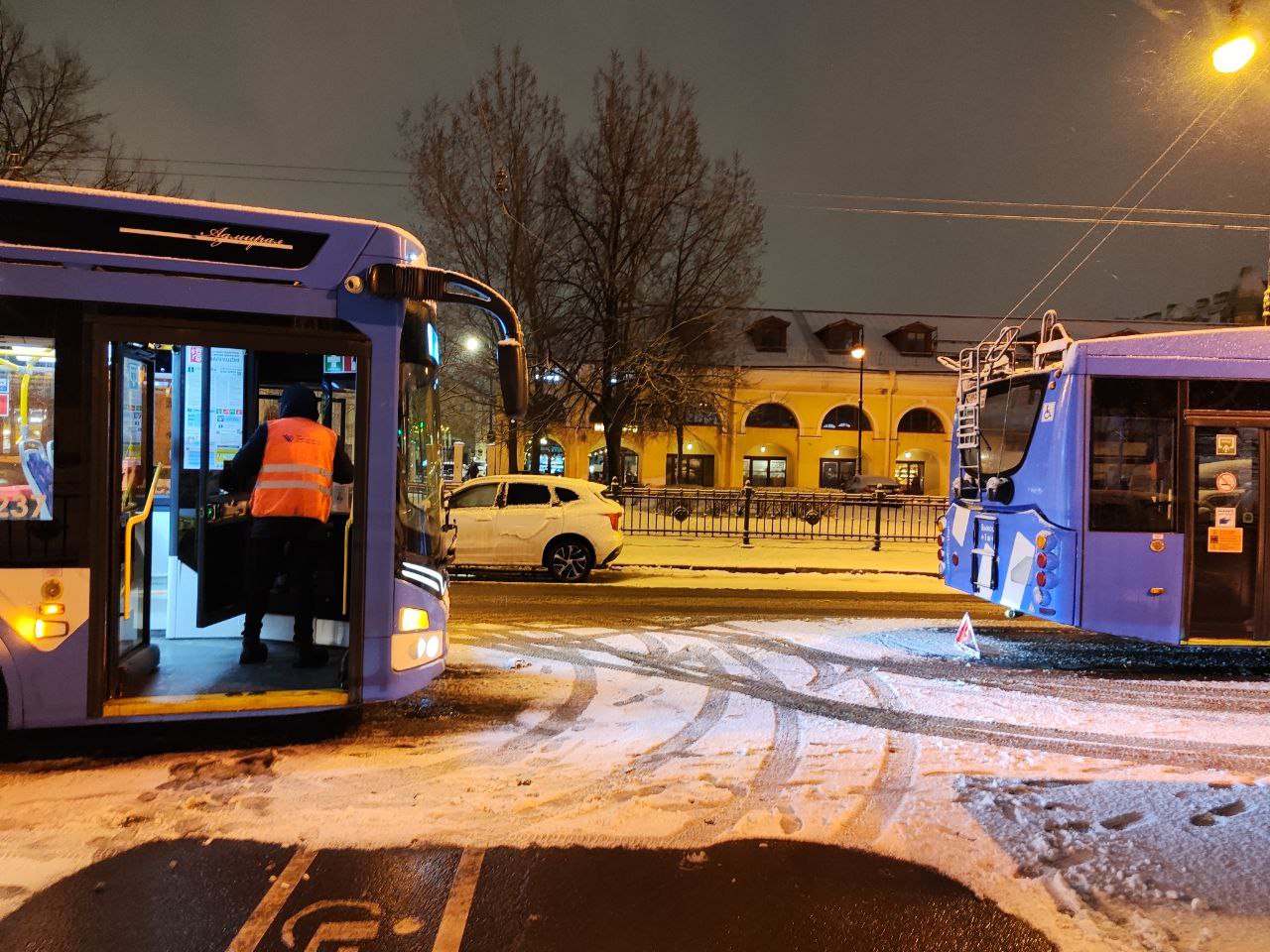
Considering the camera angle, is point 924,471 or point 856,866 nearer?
point 856,866

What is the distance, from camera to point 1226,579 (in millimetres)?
7172

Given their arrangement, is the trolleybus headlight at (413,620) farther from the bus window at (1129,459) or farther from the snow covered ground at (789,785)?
the bus window at (1129,459)

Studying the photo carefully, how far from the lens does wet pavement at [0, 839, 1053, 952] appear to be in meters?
3.13

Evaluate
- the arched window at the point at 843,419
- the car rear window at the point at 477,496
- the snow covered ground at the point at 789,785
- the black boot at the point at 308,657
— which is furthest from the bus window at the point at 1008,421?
the arched window at the point at 843,419

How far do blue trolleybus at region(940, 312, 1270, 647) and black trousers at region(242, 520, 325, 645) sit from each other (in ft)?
20.0

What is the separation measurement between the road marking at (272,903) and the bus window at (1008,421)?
22.8 feet

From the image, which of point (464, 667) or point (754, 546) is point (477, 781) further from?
point (754, 546)

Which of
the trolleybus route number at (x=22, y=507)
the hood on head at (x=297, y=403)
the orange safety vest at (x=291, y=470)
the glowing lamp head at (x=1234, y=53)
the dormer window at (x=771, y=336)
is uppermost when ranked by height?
the dormer window at (x=771, y=336)

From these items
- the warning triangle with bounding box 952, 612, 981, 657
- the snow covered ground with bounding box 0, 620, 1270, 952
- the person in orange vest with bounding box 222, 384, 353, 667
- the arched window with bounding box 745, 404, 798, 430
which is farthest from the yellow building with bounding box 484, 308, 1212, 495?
the person in orange vest with bounding box 222, 384, 353, 667

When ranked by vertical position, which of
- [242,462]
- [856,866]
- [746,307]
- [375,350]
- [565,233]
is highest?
[565,233]

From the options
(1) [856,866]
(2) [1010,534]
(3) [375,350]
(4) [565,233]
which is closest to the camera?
(1) [856,866]

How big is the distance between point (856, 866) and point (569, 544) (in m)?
9.76

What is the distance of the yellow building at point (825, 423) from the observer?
143 feet

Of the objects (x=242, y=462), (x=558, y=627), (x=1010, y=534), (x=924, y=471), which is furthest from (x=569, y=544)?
(x=924, y=471)
